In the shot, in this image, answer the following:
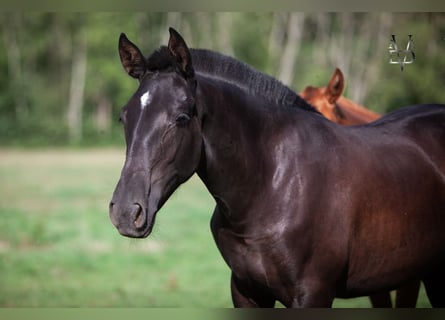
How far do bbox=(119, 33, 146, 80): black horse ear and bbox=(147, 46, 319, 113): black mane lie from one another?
0.98 ft

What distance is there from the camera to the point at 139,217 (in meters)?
2.83

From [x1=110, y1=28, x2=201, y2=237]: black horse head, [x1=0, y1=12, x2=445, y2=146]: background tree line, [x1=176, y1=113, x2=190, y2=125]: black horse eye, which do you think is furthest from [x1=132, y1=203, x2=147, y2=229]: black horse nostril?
[x1=0, y1=12, x2=445, y2=146]: background tree line

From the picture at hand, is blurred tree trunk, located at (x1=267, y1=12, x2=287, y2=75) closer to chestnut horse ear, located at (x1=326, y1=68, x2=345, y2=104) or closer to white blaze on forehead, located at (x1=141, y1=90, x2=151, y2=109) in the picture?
chestnut horse ear, located at (x1=326, y1=68, x2=345, y2=104)

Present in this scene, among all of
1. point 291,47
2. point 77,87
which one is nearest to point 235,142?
point 291,47

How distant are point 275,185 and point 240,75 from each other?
1.90 ft

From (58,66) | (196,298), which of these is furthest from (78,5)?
(58,66)

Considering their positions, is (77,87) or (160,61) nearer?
(160,61)

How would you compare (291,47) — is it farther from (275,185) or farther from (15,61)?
(275,185)

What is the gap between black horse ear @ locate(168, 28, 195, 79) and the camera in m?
2.98

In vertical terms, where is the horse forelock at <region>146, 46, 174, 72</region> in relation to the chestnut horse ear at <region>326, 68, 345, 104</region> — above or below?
above

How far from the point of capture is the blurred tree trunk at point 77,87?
88.1 feet

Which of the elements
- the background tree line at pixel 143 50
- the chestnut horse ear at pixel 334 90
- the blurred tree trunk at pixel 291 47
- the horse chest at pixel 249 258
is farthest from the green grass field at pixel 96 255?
the blurred tree trunk at pixel 291 47

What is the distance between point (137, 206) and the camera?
2.82 metres

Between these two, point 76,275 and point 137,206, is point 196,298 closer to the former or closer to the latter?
point 76,275
